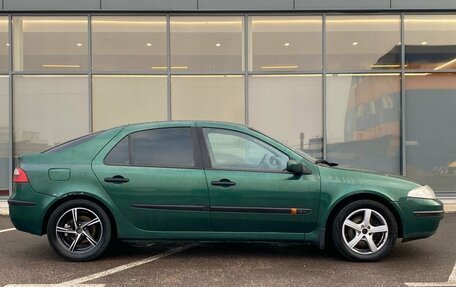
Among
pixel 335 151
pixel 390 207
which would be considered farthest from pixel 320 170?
pixel 335 151

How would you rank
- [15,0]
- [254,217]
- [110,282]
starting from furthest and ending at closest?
[15,0] < [254,217] < [110,282]

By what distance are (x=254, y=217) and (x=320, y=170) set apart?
2.79 feet

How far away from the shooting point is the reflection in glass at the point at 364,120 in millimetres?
9648

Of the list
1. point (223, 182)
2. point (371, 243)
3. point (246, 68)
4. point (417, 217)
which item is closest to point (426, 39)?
point (246, 68)

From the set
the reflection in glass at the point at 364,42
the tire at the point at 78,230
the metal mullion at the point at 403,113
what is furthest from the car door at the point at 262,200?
the reflection in glass at the point at 364,42

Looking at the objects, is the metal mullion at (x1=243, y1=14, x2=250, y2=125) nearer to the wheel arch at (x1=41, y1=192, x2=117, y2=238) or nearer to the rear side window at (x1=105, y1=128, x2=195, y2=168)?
the rear side window at (x1=105, y1=128, x2=195, y2=168)

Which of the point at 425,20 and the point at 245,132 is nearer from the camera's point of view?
the point at 245,132

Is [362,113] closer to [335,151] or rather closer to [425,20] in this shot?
[335,151]

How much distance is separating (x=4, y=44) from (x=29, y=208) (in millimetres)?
5542

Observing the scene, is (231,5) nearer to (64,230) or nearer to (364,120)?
(364,120)

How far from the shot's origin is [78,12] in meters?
9.62

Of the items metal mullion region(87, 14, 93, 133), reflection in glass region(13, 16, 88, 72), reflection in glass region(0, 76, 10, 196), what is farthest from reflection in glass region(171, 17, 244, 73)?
reflection in glass region(0, 76, 10, 196)

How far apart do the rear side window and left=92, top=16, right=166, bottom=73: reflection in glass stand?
450 centimetres

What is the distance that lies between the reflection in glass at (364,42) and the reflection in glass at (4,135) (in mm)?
6230
